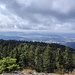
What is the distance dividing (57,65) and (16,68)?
52.0 feet

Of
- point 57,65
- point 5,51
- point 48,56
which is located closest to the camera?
point 57,65

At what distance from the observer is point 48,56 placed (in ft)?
239

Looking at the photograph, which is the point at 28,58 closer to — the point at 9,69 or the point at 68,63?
the point at 68,63

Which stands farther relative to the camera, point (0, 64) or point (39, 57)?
point (39, 57)

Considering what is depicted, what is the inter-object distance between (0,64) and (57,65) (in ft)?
66.3

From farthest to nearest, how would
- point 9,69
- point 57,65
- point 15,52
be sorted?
point 15,52, point 57,65, point 9,69

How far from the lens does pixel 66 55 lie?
237ft

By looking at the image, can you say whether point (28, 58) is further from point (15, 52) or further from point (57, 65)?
point (57, 65)

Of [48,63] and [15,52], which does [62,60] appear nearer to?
[48,63]

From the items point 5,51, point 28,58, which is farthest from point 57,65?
point 5,51

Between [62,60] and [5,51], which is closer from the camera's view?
[62,60]

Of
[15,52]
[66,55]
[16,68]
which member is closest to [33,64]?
[15,52]

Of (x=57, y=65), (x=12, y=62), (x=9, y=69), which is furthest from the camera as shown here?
(x=57, y=65)

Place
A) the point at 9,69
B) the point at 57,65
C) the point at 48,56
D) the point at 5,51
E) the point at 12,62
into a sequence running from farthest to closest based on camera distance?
1. the point at 5,51
2. the point at 48,56
3. the point at 57,65
4. the point at 12,62
5. the point at 9,69
